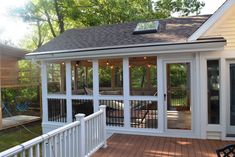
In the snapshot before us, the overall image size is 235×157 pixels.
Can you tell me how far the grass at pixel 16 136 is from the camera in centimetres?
818

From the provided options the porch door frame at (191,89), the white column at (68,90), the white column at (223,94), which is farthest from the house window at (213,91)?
the white column at (68,90)

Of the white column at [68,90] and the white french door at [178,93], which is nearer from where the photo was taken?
the white french door at [178,93]

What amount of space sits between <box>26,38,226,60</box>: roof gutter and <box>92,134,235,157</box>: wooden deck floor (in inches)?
100

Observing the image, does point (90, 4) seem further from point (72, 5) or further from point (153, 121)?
point (153, 121)

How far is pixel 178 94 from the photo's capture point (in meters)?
7.40

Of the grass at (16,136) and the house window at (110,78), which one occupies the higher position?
the house window at (110,78)

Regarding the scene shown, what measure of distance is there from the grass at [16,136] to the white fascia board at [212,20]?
261 inches

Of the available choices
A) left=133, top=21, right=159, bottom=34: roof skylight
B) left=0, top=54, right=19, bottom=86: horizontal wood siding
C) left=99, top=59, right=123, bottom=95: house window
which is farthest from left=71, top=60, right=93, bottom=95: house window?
left=0, top=54, right=19, bottom=86: horizontal wood siding

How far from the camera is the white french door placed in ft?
23.9

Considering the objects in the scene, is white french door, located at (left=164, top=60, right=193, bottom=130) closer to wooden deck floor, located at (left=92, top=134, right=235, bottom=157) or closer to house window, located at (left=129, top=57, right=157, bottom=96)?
wooden deck floor, located at (left=92, top=134, right=235, bottom=157)

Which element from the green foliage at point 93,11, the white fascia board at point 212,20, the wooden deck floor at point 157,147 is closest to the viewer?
the wooden deck floor at point 157,147

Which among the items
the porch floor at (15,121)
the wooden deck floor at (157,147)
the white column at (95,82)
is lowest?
the porch floor at (15,121)

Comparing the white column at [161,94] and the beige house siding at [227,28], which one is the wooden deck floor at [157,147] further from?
the beige house siding at [227,28]

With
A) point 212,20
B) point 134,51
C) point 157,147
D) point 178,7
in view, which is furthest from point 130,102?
point 178,7
